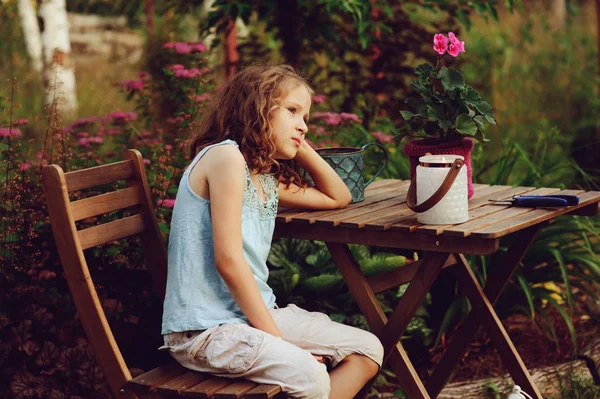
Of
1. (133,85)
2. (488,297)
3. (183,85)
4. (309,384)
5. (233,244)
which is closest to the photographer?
(309,384)

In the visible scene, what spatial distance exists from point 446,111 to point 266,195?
25.9 inches

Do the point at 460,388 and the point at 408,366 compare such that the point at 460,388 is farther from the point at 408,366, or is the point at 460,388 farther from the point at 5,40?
the point at 5,40

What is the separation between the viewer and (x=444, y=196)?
2.54m

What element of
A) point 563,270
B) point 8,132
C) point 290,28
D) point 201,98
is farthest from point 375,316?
point 290,28

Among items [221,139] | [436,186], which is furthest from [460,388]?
[221,139]

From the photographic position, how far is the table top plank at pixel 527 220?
2.43 m

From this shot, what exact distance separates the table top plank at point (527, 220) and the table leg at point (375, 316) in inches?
19.4

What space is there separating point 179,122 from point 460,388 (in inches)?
70.3

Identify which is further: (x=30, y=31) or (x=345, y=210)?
(x=30, y=31)

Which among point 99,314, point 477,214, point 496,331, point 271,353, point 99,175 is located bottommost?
point 496,331

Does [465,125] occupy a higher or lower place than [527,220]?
higher

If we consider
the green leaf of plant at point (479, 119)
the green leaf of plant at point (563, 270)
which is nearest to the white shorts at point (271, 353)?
the green leaf of plant at point (479, 119)

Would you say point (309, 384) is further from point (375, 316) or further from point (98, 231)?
point (98, 231)

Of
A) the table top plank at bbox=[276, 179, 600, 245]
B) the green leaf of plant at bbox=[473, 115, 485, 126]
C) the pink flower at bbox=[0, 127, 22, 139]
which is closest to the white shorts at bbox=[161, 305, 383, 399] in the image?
the table top plank at bbox=[276, 179, 600, 245]
